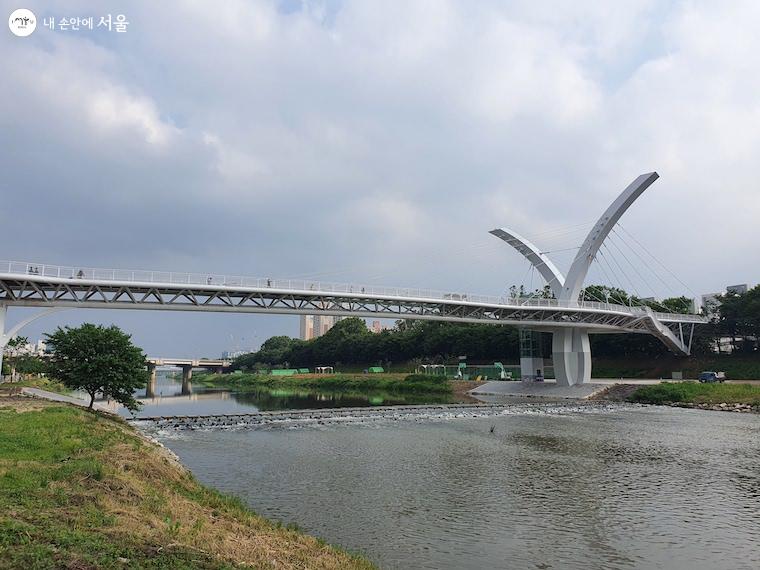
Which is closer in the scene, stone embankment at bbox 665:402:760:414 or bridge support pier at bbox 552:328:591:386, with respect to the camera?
stone embankment at bbox 665:402:760:414

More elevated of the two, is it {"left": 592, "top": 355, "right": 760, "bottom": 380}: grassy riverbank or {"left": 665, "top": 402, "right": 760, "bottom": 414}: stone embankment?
{"left": 592, "top": 355, "right": 760, "bottom": 380}: grassy riverbank

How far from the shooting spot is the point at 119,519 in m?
9.29

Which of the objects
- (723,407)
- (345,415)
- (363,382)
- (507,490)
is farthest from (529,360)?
(507,490)

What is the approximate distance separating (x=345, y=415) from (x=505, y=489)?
76.6ft

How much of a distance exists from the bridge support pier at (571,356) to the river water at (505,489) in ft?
98.1

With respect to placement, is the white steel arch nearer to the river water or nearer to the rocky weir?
the rocky weir

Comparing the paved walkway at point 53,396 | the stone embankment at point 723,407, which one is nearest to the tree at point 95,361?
the paved walkway at point 53,396

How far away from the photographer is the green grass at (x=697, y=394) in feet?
151

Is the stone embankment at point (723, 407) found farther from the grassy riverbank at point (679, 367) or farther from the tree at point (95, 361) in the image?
the tree at point (95, 361)

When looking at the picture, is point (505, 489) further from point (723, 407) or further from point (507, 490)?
point (723, 407)

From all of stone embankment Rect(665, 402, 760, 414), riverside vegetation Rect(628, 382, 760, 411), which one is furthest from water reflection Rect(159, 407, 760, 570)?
riverside vegetation Rect(628, 382, 760, 411)

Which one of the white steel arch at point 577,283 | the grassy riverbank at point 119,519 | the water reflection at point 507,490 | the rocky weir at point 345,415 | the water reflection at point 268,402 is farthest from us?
the white steel arch at point 577,283

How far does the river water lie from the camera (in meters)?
12.1

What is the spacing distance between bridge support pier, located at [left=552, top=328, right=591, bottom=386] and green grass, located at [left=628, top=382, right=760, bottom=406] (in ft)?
29.6
